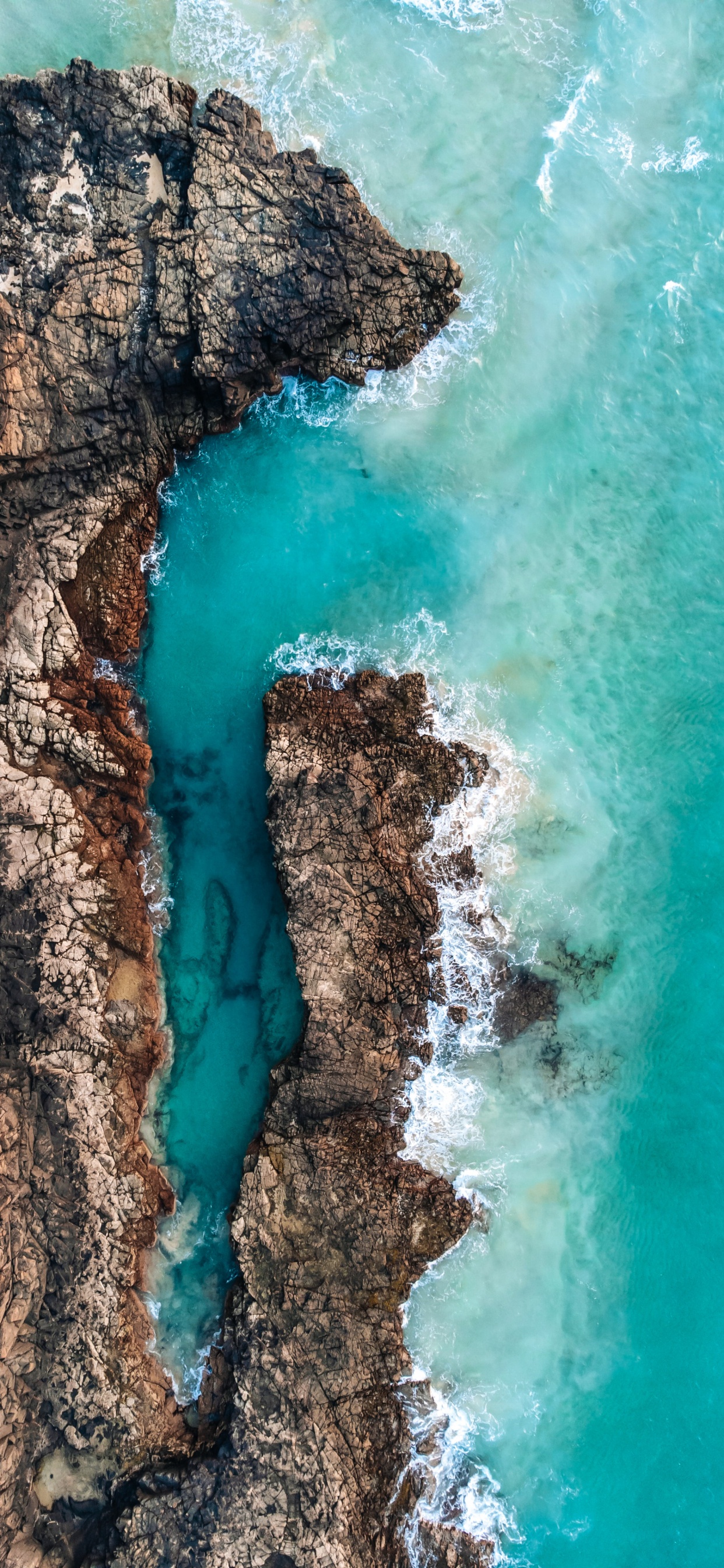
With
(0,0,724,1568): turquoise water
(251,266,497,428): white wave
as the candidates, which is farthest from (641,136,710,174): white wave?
(251,266,497,428): white wave

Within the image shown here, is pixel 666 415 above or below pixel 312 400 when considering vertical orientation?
above

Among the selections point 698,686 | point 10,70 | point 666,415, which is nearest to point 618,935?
point 698,686

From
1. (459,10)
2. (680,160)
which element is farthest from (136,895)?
(459,10)

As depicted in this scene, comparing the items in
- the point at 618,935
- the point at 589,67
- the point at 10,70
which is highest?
the point at 589,67

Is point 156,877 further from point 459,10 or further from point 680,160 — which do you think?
point 459,10

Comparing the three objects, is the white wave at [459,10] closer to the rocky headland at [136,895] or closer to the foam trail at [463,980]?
the rocky headland at [136,895]

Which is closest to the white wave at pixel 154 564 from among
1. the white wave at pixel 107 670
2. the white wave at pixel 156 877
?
the white wave at pixel 107 670

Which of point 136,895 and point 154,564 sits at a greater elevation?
point 154,564

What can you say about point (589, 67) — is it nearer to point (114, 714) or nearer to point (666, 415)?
point (666, 415)
